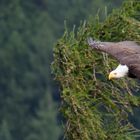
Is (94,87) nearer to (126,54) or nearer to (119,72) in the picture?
(119,72)

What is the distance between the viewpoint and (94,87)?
9.13 metres

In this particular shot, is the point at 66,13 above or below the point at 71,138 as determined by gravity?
above

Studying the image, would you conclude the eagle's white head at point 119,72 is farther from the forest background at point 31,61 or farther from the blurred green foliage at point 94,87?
the forest background at point 31,61

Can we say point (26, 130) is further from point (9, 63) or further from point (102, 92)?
point (102, 92)

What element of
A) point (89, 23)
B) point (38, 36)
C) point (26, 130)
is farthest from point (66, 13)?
point (89, 23)

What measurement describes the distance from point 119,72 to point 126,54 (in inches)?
32.8

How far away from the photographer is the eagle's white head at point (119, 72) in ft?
30.2

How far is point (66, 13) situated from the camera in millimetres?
41781

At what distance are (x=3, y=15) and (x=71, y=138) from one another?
33.9m

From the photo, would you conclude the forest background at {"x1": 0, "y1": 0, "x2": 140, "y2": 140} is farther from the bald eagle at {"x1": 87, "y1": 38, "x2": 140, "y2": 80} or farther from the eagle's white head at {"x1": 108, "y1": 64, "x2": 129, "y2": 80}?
the eagle's white head at {"x1": 108, "y1": 64, "x2": 129, "y2": 80}

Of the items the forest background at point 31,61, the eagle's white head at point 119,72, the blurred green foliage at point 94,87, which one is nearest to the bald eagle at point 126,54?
the eagle's white head at point 119,72

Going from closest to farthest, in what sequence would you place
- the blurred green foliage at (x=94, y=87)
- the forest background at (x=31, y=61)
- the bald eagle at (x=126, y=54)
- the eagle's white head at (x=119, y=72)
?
the blurred green foliage at (x=94, y=87)
the eagle's white head at (x=119, y=72)
the bald eagle at (x=126, y=54)
the forest background at (x=31, y=61)

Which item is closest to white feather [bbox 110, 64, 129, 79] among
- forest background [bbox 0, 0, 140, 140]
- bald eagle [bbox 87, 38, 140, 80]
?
bald eagle [bbox 87, 38, 140, 80]

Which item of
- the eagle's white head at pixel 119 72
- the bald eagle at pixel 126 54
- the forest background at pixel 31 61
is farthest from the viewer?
the forest background at pixel 31 61
